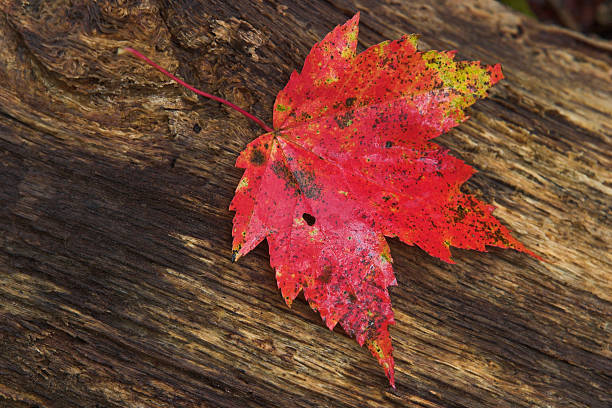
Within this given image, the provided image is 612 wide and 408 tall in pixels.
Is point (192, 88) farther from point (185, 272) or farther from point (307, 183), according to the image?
point (185, 272)

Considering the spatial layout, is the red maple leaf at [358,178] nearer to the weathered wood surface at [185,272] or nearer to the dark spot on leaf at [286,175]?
the dark spot on leaf at [286,175]

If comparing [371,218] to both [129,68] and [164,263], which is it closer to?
[164,263]

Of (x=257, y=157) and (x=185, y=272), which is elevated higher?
(x=257, y=157)

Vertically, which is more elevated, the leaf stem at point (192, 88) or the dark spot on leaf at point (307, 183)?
the leaf stem at point (192, 88)

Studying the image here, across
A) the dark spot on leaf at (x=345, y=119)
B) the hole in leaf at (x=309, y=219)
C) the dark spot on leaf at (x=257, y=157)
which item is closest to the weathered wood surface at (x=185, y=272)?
the dark spot on leaf at (x=257, y=157)

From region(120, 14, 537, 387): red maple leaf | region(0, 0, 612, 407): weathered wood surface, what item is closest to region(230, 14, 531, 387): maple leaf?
region(120, 14, 537, 387): red maple leaf

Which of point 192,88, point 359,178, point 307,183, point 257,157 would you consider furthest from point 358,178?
point 192,88

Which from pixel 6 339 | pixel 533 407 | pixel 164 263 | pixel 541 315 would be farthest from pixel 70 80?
pixel 533 407
